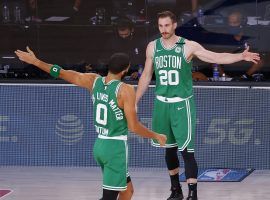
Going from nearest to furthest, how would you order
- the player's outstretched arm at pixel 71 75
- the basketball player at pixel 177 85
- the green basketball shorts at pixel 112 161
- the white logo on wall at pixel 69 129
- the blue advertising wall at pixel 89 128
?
the green basketball shorts at pixel 112 161
the player's outstretched arm at pixel 71 75
the basketball player at pixel 177 85
the blue advertising wall at pixel 89 128
the white logo on wall at pixel 69 129

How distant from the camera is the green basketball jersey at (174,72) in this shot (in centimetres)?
955

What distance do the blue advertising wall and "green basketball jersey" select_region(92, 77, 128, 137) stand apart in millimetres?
3822

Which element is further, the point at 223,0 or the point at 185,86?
the point at 223,0

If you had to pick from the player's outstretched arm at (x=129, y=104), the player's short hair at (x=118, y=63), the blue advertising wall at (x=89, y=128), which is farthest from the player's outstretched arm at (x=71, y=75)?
the blue advertising wall at (x=89, y=128)

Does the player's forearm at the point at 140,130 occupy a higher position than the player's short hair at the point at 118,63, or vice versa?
the player's short hair at the point at 118,63

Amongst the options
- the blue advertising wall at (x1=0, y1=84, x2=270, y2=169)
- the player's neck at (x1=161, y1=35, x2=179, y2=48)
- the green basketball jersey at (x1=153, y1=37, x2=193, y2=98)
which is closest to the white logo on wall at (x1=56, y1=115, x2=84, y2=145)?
the blue advertising wall at (x1=0, y1=84, x2=270, y2=169)

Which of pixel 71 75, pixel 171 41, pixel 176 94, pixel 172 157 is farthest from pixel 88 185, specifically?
pixel 71 75

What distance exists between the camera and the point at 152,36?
1208 centimetres

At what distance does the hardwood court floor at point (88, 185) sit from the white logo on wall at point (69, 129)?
0.39 m

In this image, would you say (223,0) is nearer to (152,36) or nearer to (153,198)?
(152,36)

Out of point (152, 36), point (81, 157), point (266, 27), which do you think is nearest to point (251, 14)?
point (266, 27)

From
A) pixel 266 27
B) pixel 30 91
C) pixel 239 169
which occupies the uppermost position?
pixel 266 27

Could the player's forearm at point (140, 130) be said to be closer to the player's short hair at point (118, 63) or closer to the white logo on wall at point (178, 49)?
the player's short hair at point (118, 63)

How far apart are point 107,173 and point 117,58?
0.99m
